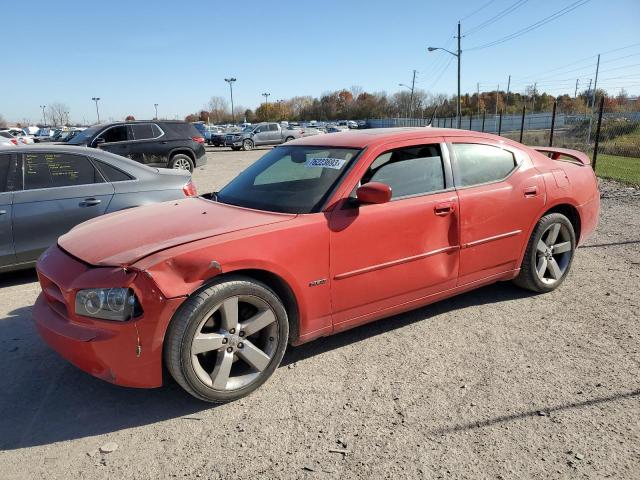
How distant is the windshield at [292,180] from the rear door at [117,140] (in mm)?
10131

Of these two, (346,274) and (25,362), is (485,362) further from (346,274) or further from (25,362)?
(25,362)

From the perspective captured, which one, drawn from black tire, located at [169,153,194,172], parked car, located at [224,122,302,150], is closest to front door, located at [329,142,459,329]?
black tire, located at [169,153,194,172]

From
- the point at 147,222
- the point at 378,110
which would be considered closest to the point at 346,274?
the point at 147,222

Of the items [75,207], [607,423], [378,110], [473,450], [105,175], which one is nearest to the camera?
[473,450]

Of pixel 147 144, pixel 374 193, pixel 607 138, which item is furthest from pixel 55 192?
pixel 607 138

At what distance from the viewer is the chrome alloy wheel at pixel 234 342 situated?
2809 mm

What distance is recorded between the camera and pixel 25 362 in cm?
348

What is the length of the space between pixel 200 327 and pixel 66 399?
1085 mm

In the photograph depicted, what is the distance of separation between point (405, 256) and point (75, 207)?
12.3 ft

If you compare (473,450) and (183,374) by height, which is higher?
(183,374)

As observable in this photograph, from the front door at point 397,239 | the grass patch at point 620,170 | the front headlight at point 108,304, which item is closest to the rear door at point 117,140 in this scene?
the front door at point 397,239

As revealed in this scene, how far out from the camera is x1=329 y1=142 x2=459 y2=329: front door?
3268 millimetres

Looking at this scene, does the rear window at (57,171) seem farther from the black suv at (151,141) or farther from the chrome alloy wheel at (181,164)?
the chrome alloy wheel at (181,164)

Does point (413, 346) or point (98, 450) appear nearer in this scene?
point (98, 450)
